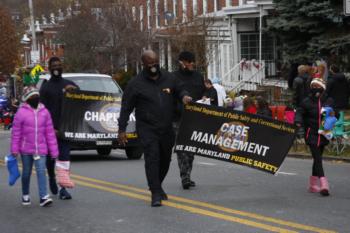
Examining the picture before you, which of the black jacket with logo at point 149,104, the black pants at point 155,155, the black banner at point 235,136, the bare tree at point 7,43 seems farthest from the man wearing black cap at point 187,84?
the bare tree at point 7,43

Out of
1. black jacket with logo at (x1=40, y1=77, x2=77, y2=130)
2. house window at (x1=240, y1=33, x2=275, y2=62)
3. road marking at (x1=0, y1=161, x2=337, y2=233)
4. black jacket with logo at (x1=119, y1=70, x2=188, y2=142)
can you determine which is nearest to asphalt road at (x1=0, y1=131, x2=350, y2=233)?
road marking at (x1=0, y1=161, x2=337, y2=233)

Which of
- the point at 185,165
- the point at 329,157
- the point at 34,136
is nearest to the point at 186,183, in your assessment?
the point at 185,165

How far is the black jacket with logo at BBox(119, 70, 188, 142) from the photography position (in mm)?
9977

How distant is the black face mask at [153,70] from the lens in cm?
991

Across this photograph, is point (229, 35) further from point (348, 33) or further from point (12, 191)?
point (12, 191)

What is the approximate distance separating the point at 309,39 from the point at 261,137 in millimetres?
17369

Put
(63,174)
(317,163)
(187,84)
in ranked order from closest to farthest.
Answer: (63,174) < (317,163) < (187,84)

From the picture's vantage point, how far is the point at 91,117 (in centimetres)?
1714

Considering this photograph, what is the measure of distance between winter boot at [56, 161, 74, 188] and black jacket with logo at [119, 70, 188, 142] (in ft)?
3.77

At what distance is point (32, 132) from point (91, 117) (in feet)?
23.1

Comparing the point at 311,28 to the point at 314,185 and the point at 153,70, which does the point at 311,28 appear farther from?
the point at 153,70

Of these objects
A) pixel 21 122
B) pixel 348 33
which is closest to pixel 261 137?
pixel 21 122

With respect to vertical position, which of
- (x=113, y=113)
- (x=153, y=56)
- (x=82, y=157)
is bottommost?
(x=82, y=157)

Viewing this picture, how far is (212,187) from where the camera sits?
38.9 feet
